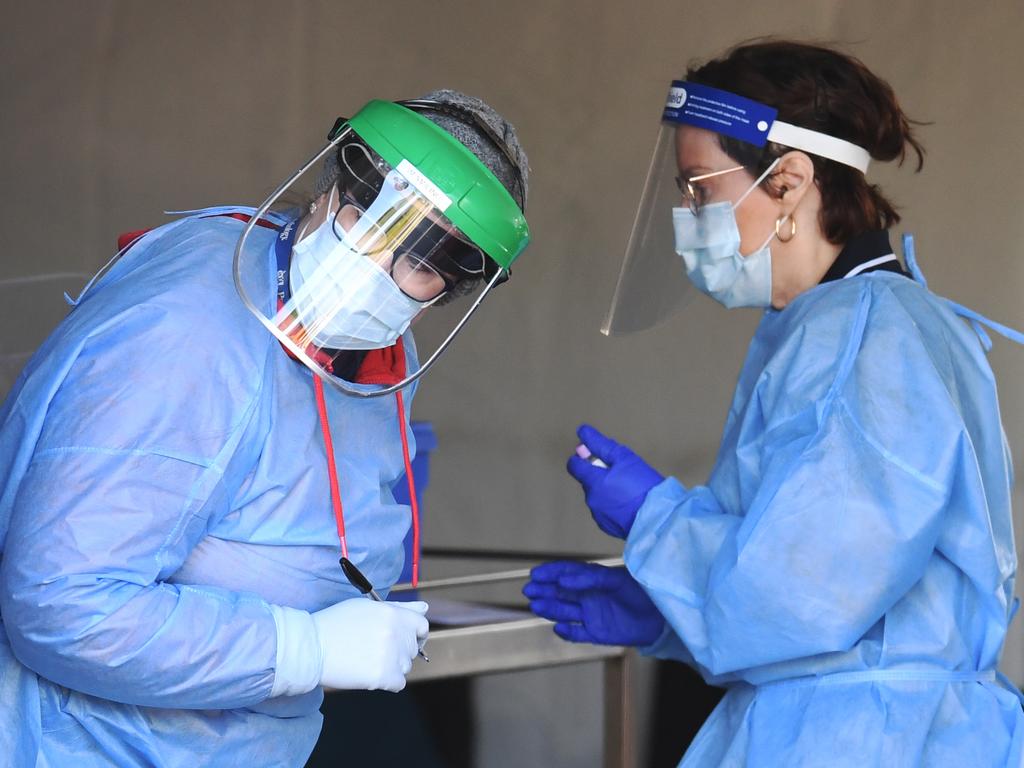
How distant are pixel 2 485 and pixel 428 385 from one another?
7.89ft

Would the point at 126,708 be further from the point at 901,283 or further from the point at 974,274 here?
the point at 974,274

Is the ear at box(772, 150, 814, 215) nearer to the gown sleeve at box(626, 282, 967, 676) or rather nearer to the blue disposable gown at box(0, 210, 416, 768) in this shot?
the gown sleeve at box(626, 282, 967, 676)

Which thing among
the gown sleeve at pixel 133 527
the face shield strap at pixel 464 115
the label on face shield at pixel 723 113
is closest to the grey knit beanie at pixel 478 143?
the face shield strap at pixel 464 115

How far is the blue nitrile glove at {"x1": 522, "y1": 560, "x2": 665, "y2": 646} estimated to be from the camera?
1770mm

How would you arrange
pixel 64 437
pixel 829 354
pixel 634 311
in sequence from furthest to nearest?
pixel 634 311
pixel 829 354
pixel 64 437

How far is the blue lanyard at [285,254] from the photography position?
1.23 m

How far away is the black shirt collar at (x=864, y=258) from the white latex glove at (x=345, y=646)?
718 millimetres

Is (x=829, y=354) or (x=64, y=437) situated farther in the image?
(x=829, y=354)

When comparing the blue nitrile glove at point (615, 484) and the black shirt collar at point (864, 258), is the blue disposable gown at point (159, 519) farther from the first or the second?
the black shirt collar at point (864, 258)

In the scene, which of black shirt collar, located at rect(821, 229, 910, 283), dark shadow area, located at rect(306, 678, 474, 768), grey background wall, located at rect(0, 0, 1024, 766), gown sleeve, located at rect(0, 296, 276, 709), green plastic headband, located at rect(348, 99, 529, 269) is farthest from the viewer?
grey background wall, located at rect(0, 0, 1024, 766)

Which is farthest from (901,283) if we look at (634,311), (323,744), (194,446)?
(323,744)

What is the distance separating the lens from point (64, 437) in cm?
110

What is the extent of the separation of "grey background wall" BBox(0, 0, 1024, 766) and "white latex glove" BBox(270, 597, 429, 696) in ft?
6.50

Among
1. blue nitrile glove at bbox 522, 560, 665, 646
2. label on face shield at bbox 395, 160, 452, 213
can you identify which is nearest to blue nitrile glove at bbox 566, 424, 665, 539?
blue nitrile glove at bbox 522, 560, 665, 646
